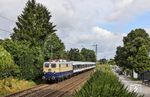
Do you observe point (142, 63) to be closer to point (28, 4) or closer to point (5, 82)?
point (28, 4)

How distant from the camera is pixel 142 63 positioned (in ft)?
250

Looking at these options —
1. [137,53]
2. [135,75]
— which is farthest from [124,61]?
[137,53]

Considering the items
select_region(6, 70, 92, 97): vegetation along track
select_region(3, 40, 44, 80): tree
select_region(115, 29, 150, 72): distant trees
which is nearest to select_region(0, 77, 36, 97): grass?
select_region(6, 70, 92, 97): vegetation along track

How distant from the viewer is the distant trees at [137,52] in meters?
76.2

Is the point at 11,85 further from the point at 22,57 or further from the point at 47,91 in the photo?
the point at 22,57

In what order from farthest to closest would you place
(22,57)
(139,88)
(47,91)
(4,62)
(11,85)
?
1. (22,57)
2. (11,85)
3. (47,91)
4. (4,62)
5. (139,88)

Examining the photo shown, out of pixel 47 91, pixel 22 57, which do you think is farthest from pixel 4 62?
A: pixel 22 57

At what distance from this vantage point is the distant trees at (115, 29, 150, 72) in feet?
250

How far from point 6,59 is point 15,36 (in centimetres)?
4295

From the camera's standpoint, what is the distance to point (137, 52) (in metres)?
80.8

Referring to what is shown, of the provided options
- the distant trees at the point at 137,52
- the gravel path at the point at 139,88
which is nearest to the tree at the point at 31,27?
the distant trees at the point at 137,52

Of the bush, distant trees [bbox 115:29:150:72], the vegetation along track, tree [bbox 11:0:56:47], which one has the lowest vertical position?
the vegetation along track

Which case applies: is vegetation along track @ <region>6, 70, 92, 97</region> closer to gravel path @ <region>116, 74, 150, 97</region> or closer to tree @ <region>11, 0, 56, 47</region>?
gravel path @ <region>116, 74, 150, 97</region>

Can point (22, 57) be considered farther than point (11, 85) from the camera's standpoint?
Yes
